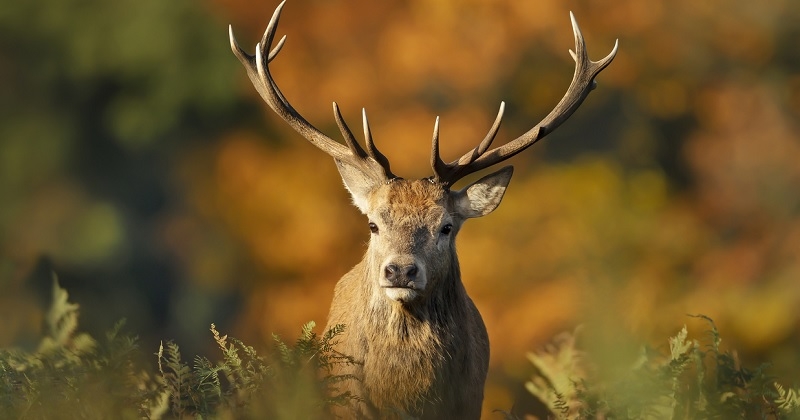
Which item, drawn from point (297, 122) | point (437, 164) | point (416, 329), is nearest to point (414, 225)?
point (437, 164)

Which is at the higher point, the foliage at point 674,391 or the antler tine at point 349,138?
the antler tine at point 349,138

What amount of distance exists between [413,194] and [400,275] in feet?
2.45

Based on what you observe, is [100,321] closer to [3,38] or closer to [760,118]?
[760,118]

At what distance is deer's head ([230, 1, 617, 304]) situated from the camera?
21.2 feet

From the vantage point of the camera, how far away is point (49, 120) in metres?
22.7

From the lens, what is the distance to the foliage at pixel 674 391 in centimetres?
260

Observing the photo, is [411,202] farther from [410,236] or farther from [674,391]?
[674,391]

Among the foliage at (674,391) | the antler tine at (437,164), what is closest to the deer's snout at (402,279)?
the antler tine at (437,164)

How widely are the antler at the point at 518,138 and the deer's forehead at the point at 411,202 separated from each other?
5.0 inches

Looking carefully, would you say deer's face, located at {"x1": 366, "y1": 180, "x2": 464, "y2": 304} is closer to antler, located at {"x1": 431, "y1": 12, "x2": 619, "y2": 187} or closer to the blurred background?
antler, located at {"x1": 431, "y1": 12, "x2": 619, "y2": 187}

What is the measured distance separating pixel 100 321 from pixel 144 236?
1882cm

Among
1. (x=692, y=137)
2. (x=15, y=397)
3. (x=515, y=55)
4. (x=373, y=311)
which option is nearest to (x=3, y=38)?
(x=515, y=55)

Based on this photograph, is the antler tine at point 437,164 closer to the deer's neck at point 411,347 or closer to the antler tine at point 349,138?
the antler tine at point 349,138

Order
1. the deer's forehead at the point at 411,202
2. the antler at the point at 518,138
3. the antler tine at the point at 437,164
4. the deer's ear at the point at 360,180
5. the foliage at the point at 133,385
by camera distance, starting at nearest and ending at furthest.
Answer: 1. the foliage at the point at 133,385
2. the deer's forehead at the point at 411,202
3. the antler tine at the point at 437,164
4. the antler at the point at 518,138
5. the deer's ear at the point at 360,180
